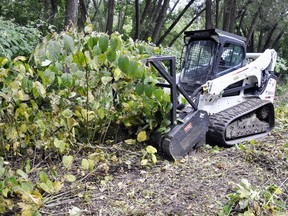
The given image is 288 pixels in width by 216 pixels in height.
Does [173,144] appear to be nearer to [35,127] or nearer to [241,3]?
[35,127]

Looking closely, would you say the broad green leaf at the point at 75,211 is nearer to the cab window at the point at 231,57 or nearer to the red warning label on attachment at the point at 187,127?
the red warning label on attachment at the point at 187,127

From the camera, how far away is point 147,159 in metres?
3.78

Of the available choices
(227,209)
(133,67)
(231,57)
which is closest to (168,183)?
(227,209)

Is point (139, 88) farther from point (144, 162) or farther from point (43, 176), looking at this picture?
point (43, 176)

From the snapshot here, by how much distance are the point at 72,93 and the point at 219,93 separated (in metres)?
2.87

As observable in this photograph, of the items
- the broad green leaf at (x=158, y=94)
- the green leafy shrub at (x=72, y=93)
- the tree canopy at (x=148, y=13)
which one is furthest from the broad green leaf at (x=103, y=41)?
the tree canopy at (x=148, y=13)

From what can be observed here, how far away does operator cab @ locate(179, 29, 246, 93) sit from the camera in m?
5.46

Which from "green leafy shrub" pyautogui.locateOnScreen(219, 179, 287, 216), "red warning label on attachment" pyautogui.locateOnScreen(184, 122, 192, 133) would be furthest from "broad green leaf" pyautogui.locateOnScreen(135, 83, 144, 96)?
"green leafy shrub" pyautogui.locateOnScreen(219, 179, 287, 216)

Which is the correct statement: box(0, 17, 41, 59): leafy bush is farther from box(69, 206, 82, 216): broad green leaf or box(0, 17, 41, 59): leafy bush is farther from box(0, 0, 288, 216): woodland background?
box(69, 206, 82, 216): broad green leaf

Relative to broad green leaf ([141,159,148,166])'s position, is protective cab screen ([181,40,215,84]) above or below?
above

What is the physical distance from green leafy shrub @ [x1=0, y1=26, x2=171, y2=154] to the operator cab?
6.22 ft

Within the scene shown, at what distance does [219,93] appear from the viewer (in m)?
5.42

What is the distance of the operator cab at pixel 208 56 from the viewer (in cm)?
546

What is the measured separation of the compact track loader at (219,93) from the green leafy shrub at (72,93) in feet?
1.93
